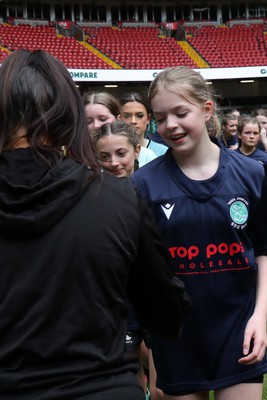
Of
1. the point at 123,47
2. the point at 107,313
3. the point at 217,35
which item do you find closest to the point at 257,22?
the point at 217,35

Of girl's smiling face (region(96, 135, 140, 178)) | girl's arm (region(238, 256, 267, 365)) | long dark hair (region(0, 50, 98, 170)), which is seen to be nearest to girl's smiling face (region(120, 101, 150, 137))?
girl's smiling face (region(96, 135, 140, 178))

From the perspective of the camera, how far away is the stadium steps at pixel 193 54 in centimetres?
2763

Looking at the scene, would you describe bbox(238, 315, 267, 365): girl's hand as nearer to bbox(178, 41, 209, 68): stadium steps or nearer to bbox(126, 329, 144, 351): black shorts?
bbox(126, 329, 144, 351): black shorts

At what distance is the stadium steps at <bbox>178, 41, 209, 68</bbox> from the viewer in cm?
2763

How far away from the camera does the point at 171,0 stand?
33.5 m

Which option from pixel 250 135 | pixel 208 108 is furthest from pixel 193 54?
pixel 208 108

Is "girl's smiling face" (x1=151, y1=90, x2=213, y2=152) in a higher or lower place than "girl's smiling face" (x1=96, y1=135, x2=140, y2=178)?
higher

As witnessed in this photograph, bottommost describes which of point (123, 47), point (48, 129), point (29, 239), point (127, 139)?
point (123, 47)

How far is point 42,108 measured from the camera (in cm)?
141

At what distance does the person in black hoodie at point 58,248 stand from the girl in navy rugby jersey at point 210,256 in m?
0.67

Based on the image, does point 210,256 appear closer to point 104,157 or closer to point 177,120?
point 177,120

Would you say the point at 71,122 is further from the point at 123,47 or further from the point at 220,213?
the point at 123,47

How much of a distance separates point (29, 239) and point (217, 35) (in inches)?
1257

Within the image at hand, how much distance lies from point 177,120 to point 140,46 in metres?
28.5
